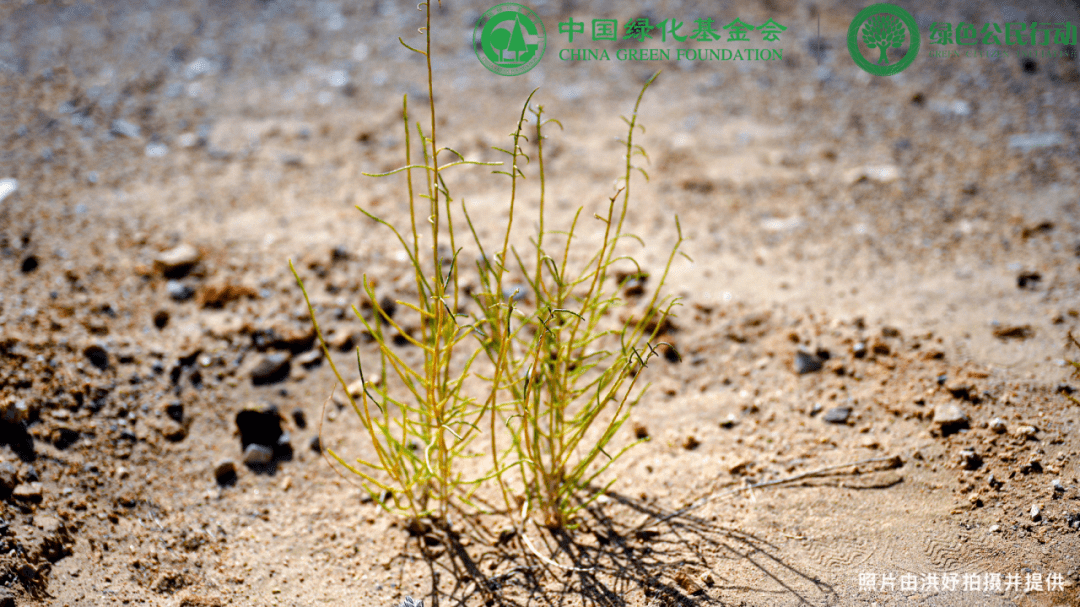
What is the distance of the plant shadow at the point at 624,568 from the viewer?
1.89m

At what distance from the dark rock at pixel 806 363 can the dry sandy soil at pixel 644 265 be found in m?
0.02

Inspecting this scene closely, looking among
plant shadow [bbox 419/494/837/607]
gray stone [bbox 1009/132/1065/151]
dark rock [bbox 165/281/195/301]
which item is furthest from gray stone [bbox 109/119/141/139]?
gray stone [bbox 1009/132/1065/151]

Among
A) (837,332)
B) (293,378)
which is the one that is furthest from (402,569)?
(837,332)

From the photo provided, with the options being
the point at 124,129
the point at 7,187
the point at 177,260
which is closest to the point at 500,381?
the point at 177,260

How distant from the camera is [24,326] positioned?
8.16 feet

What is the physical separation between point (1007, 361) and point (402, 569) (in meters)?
2.17

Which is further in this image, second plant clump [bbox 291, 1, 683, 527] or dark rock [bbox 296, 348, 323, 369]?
dark rock [bbox 296, 348, 323, 369]

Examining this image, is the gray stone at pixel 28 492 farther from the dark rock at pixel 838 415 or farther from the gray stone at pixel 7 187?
the dark rock at pixel 838 415

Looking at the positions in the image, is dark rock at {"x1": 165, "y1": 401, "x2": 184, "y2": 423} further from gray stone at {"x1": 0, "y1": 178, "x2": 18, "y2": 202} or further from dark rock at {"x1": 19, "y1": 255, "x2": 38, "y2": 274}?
gray stone at {"x1": 0, "y1": 178, "x2": 18, "y2": 202}

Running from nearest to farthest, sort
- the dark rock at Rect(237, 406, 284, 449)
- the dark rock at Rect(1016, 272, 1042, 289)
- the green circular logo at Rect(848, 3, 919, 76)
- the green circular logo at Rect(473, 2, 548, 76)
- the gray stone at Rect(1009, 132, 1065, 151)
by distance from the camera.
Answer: the dark rock at Rect(237, 406, 284, 449) → the dark rock at Rect(1016, 272, 1042, 289) → the gray stone at Rect(1009, 132, 1065, 151) → the green circular logo at Rect(473, 2, 548, 76) → the green circular logo at Rect(848, 3, 919, 76)

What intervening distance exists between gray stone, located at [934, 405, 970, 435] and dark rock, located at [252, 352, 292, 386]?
2302 mm

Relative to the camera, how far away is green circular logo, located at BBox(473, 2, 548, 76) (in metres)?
4.28

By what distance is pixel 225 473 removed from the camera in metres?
2.30

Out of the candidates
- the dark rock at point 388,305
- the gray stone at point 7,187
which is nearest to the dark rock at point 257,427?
the dark rock at point 388,305
